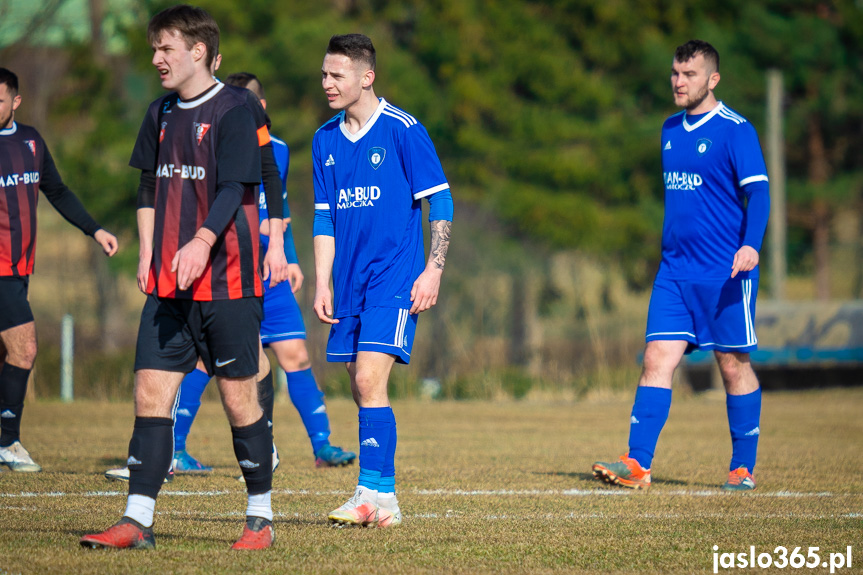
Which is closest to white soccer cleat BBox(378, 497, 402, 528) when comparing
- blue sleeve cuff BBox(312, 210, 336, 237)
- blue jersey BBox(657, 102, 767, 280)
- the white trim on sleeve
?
blue sleeve cuff BBox(312, 210, 336, 237)

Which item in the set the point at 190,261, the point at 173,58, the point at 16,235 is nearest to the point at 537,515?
the point at 190,261

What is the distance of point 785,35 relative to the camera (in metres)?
22.8

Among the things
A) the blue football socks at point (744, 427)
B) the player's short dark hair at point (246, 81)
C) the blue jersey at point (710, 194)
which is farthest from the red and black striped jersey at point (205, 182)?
the blue football socks at point (744, 427)

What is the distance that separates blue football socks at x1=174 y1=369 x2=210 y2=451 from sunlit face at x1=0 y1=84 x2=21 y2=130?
217cm

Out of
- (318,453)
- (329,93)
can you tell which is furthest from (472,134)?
(329,93)

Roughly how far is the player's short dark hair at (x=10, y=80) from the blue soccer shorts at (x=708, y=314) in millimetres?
4546

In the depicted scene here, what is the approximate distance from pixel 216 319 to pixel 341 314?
Answer: 1.06 metres

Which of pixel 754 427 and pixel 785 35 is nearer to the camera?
pixel 754 427

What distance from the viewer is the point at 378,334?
5.12 m

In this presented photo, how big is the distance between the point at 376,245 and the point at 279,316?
7.54ft

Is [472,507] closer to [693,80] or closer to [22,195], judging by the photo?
[693,80]

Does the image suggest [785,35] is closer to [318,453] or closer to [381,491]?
[318,453]

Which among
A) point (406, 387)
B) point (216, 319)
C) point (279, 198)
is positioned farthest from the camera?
point (406, 387)

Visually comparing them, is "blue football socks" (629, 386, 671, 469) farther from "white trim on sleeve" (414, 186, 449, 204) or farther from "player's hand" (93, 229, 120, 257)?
"player's hand" (93, 229, 120, 257)
